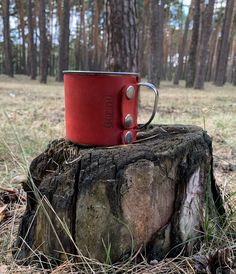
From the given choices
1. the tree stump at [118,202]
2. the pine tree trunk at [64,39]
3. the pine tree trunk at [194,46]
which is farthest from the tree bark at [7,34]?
the tree stump at [118,202]

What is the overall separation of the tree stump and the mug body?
0.17ft

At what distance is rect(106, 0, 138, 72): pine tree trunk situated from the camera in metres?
4.26

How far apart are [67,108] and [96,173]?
13.3 inches

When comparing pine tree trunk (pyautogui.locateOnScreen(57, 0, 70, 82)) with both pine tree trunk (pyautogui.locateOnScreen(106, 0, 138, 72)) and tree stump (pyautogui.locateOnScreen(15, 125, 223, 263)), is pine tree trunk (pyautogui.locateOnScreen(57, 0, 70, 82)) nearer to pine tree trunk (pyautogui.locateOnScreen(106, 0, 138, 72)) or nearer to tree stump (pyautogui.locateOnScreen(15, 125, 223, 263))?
pine tree trunk (pyautogui.locateOnScreen(106, 0, 138, 72))

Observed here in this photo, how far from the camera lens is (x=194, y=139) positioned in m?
1.35

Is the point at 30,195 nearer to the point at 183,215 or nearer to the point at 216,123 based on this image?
the point at 183,215

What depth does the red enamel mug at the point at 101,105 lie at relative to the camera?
1.23 metres

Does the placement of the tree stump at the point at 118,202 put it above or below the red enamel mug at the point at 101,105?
below

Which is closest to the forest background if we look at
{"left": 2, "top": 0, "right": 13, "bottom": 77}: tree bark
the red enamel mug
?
{"left": 2, "top": 0, "right": 13, "bottom": 77}: tree bark

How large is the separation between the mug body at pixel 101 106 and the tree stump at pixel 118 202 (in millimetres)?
52

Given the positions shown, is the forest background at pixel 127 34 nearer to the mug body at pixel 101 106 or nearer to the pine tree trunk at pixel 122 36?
the pine tree trunk at pixel 122 36

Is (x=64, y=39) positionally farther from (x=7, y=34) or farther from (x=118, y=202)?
(x=118, y=202)

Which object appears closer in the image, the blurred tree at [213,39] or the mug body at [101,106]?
the mug body at [101,106]

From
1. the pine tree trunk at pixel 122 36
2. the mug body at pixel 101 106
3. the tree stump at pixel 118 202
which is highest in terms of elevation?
the pine tree trunk at pixel 122 36
